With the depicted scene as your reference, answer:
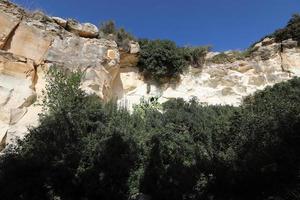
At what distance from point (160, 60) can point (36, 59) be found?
5174mm

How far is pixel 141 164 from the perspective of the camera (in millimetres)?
9945

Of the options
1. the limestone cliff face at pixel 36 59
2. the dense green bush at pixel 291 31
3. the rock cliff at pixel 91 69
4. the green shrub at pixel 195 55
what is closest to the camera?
the limestone cliff face at pixel 36 59

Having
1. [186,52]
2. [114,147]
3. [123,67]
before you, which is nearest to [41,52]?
[123,67]

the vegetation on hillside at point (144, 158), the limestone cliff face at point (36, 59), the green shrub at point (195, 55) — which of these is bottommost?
the vegetation on hillside at point (144, 158)

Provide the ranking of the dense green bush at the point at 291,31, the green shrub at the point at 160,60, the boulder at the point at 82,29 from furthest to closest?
the dense green bush at the point at 291,31 → the green shrub at the point at 160,60 → the boulder at the point at 82,29

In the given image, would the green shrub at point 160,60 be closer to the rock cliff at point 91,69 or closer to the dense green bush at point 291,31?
the rock cliff at point 91,69

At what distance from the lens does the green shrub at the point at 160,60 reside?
50.5 ft

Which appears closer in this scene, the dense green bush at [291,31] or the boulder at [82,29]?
the boulder at [82,29]

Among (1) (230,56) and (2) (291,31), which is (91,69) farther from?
(2) (291,31)

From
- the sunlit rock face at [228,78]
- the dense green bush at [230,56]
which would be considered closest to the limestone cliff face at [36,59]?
the sunlit rock face at [228,78]

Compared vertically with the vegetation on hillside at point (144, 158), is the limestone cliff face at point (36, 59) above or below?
above

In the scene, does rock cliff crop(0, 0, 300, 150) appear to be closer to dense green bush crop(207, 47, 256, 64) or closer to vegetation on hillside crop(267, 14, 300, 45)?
dense green bush crop(207, 47, 256, 64)

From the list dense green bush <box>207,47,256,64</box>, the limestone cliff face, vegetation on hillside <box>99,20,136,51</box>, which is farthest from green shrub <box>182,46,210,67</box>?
the limestone cliff face

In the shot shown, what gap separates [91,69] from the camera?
1350 cm
